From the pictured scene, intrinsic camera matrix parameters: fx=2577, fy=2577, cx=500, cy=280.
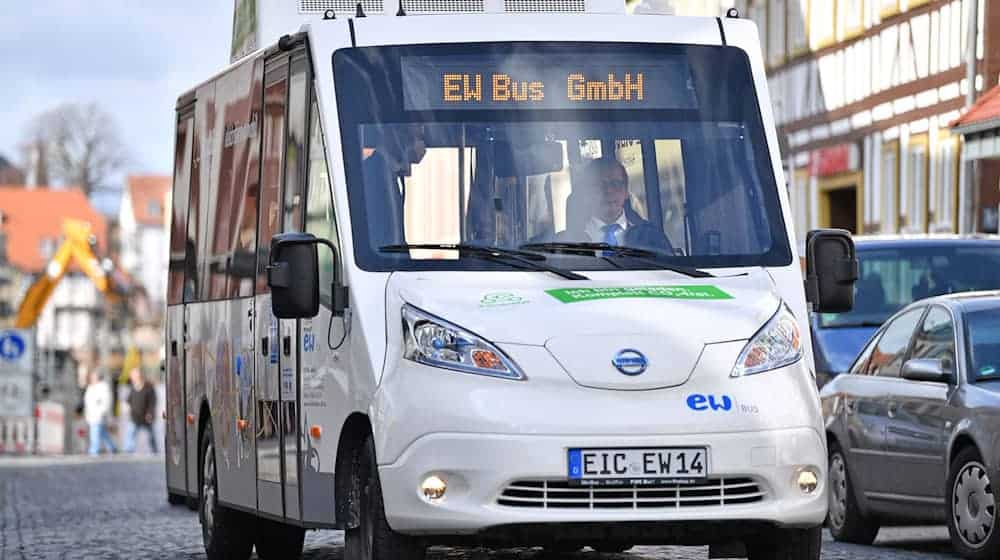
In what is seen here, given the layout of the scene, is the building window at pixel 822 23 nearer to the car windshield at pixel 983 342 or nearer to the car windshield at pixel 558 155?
the car windshield at pixel 983 342

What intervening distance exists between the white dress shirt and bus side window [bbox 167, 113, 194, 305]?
497 centimetres

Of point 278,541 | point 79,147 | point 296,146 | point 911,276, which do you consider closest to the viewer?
point 296,146

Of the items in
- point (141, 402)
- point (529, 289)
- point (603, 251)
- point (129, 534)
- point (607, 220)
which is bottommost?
point (141, 402)

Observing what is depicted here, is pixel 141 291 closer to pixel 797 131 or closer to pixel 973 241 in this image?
pixel 797 131

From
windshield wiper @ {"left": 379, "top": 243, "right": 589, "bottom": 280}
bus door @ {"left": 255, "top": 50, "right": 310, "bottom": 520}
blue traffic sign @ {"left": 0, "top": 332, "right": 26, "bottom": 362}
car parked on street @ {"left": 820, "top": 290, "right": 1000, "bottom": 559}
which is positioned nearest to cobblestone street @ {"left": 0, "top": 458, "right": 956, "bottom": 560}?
car parked on street @ {"left": 820, "top": 290, "right": 1000, "bottom": 559}

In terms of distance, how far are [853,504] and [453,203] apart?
6.02 meters

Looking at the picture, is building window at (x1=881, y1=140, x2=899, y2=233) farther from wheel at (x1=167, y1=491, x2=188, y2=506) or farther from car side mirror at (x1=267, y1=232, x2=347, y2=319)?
car side mirror at (x1=267, y1=232, x2=347, y2=319)

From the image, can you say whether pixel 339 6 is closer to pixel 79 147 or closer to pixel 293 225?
pixel 293 225

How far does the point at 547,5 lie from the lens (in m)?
12.4

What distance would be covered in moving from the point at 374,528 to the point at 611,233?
156cm

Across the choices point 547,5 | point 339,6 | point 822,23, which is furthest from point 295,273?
point 822,23

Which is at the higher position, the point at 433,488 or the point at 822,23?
the point at 822,23

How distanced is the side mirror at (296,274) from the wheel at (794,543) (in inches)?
75.2

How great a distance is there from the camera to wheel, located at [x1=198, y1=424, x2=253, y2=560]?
1345 cm
